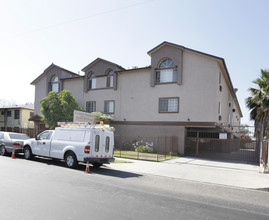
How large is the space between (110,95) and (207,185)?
16537 millimetres

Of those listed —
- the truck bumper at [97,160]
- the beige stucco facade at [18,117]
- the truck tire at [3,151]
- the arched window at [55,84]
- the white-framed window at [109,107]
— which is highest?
the arched window at [55,84]

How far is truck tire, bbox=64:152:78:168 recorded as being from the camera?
11.0 meters

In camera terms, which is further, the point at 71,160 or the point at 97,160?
the point at 71,160

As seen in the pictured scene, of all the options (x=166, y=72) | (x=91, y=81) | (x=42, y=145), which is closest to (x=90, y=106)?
(x=91, y=81)

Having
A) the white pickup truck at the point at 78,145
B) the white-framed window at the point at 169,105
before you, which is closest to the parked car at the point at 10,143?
the white pickup truck at the point at 78,145

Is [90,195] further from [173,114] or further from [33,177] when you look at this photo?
[173,114]

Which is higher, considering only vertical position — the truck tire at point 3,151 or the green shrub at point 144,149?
the truck tire at point 3,151

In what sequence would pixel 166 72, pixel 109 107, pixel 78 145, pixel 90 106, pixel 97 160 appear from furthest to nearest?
pixel 90 106 → pixel 109 107 → pixel 166 72 → pixel 78 145 → pixel 97 160

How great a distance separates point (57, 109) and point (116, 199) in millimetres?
18017

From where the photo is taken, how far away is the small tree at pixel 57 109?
22.7 m

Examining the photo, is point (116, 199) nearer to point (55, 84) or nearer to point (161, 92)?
point (161, 92)

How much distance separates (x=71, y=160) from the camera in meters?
11.2

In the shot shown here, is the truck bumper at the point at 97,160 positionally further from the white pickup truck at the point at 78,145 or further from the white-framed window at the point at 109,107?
the white-framed window at the point at 109,107

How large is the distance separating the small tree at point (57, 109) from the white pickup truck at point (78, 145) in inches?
403
